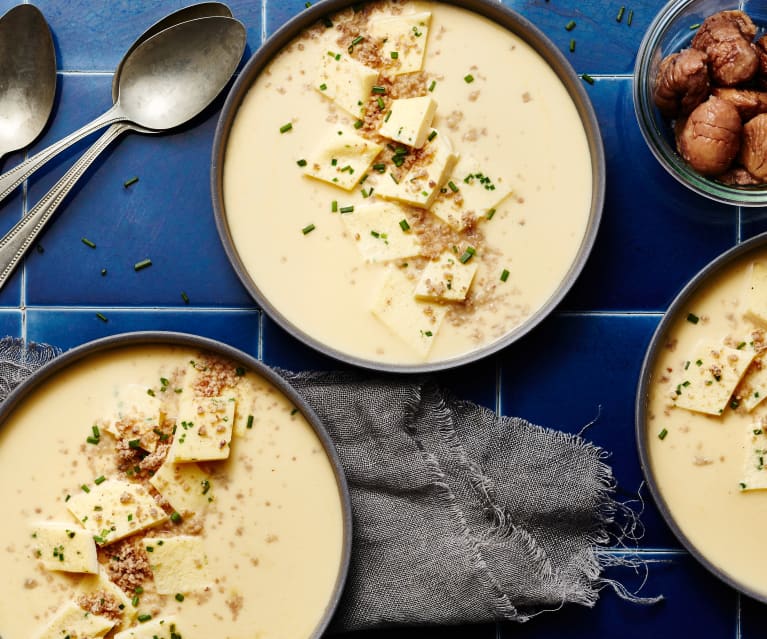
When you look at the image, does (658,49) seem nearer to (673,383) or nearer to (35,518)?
(673,383)

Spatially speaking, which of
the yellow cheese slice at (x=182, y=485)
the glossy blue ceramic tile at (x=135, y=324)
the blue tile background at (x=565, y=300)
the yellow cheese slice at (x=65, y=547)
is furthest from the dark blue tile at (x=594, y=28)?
the yellow cheese slice at (x=65, y=547)

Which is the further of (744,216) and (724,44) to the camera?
(744,216)

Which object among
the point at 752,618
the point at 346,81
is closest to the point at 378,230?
the point at 346,81

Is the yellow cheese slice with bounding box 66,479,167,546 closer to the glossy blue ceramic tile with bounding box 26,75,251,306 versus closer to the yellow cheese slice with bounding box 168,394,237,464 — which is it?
the yellow cheese slice with bounding box 168,394,237,464

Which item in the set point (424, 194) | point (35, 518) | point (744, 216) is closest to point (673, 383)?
point (744, 216)

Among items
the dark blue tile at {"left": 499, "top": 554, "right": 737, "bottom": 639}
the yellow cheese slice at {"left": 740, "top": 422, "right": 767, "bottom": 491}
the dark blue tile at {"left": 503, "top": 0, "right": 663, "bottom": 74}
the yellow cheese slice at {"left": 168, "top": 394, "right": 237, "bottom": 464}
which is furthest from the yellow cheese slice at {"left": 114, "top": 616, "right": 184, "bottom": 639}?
the dark blue tile at {"left": 503, "top": 0, "right": 663, "bottom": 74}

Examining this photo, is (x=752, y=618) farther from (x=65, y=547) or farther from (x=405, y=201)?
(x=65, y=547)

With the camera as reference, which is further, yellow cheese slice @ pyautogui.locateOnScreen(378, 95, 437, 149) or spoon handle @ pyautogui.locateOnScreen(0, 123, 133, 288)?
spoon handle @ pyautogui.locateOnScreen(0, 123, 133, 288)
